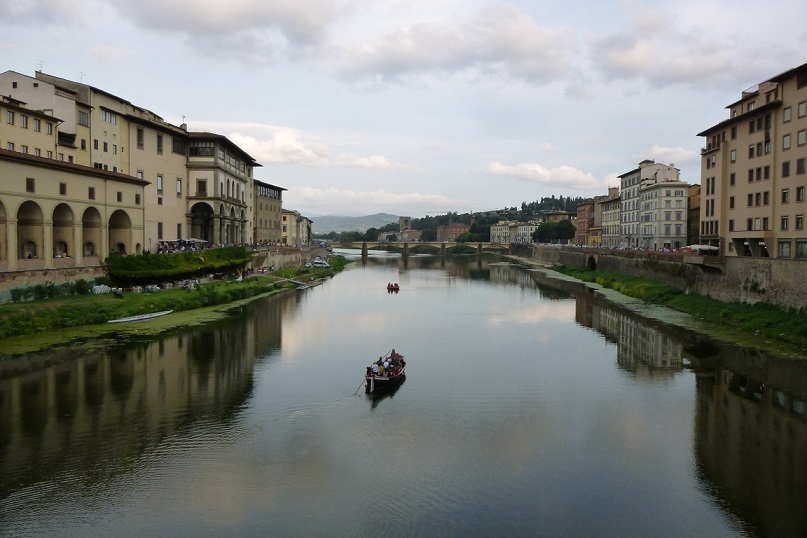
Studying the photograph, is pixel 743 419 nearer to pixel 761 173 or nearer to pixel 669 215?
pixel 761 173

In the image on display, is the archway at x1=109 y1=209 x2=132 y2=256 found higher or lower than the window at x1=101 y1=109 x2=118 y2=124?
lower

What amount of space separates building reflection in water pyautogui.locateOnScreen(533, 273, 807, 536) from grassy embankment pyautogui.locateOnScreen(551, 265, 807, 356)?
7.13ft

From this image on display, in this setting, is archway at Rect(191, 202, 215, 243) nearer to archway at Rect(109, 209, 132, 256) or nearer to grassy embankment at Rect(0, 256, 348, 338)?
grassy embankment at Rect(0, 256, 348, 338)

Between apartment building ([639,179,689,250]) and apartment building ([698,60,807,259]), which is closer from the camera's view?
apartment building ([698,60,807,259])

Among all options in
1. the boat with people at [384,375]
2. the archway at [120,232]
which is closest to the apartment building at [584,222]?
the archway at [120,232]

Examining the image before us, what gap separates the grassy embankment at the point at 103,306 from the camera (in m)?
28.3

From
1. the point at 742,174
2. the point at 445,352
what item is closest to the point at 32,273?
the point at 445,352

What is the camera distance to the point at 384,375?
72.4 feet

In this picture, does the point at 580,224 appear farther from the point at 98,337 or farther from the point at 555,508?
the point at 555,508

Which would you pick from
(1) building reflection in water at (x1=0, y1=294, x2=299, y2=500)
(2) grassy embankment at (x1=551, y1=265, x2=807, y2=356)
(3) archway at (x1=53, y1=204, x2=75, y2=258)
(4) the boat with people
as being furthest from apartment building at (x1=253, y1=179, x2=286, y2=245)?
(4) the boat with people

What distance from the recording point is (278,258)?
7231 cm

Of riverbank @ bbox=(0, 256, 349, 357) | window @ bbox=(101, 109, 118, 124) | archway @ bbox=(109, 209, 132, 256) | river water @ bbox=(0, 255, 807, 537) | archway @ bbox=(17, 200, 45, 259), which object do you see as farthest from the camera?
window @ bbox=(101, 109, 118, 124)

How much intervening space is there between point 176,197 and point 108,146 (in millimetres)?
8877

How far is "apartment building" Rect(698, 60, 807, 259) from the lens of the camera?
35.4 m
